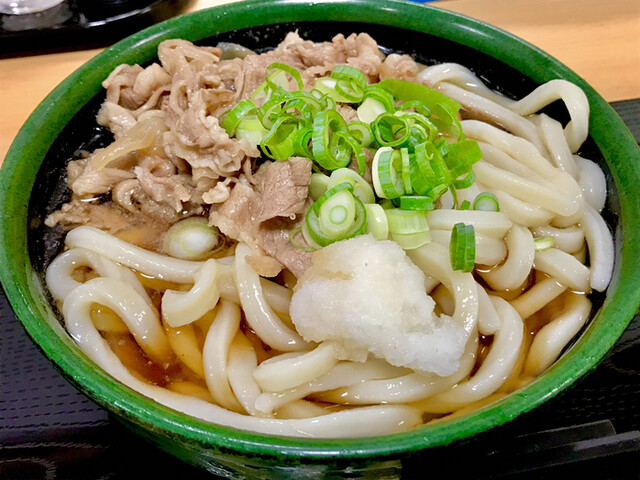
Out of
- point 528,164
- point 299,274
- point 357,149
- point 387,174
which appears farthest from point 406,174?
point 528,164

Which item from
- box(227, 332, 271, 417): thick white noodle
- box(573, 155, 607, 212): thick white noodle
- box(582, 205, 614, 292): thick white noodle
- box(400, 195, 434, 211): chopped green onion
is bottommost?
box(227, 332, 271, 417): thick white noodle

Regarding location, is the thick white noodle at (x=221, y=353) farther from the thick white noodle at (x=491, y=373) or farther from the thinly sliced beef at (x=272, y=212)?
the thick white noodle at (x=491, y=373)

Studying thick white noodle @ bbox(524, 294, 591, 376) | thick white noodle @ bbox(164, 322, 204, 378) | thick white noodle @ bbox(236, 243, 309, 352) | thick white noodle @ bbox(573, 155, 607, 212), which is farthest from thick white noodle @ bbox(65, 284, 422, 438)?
thick white noodle @ bbox(573, 155, 607, 212)

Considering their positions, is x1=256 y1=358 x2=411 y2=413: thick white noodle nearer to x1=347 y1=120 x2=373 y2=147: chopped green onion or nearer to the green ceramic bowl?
the green ceramic bowl

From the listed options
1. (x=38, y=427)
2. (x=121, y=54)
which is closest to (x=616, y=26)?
(x=121, y=54)

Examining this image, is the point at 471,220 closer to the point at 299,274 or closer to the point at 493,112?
the point at 299,274

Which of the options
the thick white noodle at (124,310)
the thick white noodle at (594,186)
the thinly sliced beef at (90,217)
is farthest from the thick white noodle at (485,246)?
the thinly sliced beef at (90,217)
